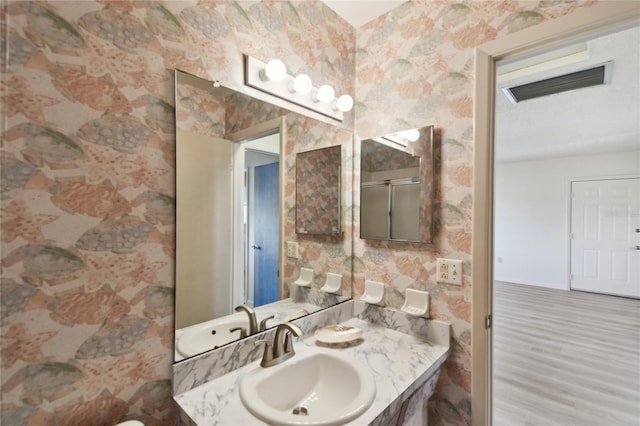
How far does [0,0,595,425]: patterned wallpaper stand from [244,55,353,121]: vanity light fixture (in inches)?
2.4

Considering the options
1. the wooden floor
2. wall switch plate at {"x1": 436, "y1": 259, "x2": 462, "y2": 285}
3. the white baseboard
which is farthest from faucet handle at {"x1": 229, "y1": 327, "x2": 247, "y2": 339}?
the white baseboard

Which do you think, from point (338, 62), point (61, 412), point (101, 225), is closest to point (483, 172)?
point (338, 62)

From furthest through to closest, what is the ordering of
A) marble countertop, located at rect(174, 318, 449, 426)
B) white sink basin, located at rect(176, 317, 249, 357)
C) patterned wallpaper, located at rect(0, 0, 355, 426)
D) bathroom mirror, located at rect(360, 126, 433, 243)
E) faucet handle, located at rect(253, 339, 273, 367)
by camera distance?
bathroom mirror, located at rect(360, 126, 433, 243) → faucet handle, located at rect(253, 339, 273, 367) → white sink basin, located at rect(176, 317, 249, 357) → marble countertop, located at rect(174, 318, 449, 426) → patterned wallpaper, located at rect(0, 0, 355, 426)

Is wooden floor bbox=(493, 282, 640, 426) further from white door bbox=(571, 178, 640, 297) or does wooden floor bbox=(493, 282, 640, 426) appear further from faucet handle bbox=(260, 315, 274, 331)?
faucet handle bbox=(260, 315, 274, 331)

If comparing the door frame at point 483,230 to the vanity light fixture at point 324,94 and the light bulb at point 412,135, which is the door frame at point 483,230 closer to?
the light bulb at point 412,135

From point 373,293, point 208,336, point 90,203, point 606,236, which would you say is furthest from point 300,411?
point 606,236

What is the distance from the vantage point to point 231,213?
1.15 metres

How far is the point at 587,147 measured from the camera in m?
4.59

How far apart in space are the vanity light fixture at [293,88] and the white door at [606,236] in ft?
18.9

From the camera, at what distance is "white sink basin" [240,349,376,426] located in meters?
0.91

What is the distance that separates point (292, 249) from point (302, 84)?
2.51 feet

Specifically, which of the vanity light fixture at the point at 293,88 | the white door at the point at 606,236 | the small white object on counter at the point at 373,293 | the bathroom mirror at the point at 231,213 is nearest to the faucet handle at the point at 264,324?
the bathroom mirror at the point at 231,213

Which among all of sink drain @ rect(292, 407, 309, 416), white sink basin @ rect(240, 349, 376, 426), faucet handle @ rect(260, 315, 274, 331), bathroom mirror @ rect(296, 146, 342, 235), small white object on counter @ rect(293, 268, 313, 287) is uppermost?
bathroom mirror @ rect(296, 146, 342, 235)

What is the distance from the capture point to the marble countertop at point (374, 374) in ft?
2.80
